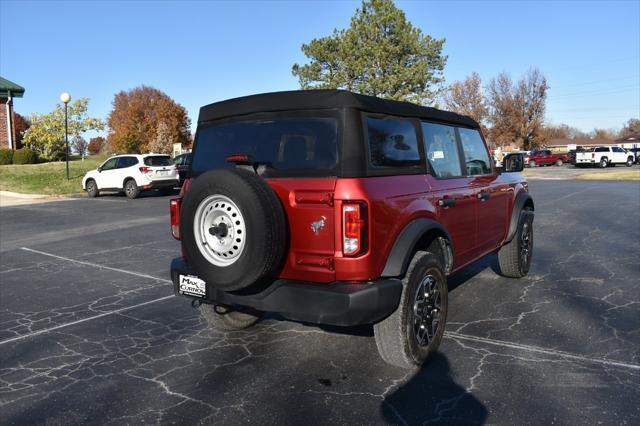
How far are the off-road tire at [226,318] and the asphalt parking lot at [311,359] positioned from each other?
99 mm

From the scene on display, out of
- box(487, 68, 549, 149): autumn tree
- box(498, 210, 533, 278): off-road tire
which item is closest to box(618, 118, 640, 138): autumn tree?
box(487, 68, 549, 149): autumn tree

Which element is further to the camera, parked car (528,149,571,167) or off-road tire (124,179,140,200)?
parked car (528,149,571,167)

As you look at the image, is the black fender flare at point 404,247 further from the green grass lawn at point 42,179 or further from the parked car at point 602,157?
the parked car at point 602,157

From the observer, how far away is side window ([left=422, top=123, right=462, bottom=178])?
14.2 feet

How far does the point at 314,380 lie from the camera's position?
3627mm

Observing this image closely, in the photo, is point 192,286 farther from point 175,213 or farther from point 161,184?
point 161,184

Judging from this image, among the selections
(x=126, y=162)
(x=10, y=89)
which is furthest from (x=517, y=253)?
(x=10, y=89)

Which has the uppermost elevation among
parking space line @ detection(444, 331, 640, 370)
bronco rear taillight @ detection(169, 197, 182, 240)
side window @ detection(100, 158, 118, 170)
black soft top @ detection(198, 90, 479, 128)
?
side window @ detection(100, 158, 118, 170)

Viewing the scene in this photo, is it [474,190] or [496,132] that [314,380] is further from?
[496,132]

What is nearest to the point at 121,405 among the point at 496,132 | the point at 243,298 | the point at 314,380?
the point at 243,298

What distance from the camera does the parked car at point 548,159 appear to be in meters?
48.0

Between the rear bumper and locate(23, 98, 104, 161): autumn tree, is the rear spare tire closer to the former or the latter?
the rear bumper

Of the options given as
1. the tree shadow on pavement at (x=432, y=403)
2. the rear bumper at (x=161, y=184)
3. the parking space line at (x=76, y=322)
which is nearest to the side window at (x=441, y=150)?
the tree shadow on pavement at (x=432, y=403)

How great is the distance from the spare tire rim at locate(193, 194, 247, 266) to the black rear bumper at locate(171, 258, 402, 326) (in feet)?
1.12
